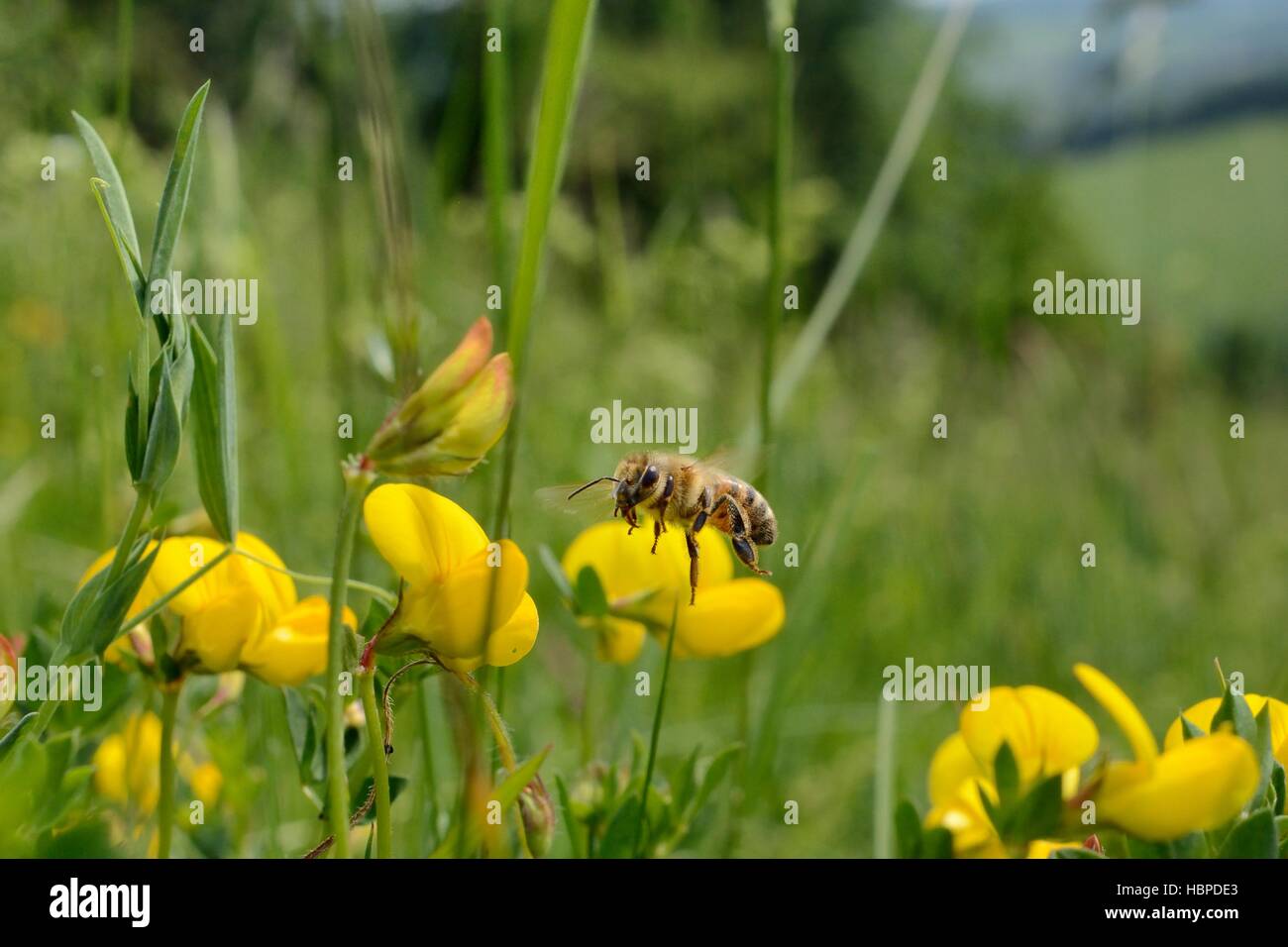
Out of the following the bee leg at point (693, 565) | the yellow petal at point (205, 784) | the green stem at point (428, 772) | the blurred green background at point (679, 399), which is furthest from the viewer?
the blurred green background at point (679, 399)

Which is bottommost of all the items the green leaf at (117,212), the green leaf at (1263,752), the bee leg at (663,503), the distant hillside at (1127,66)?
the green leaf at (1263,752)

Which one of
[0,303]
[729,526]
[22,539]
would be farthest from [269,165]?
[729,526]

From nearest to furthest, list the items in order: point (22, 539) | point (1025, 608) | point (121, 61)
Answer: point (121, 61) → point (22, 539) → point (1025, 608)

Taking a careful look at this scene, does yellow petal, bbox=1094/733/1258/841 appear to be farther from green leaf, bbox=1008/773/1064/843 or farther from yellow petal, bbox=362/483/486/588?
yellow petal, bbox=362/483/486/588

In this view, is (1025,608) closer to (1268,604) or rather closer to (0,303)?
(1268,604)

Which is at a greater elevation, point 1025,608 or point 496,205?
point 496,205

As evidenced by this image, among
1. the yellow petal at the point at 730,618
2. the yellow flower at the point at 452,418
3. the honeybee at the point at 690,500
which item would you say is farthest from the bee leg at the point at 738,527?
the yellow flower at the point at 452,418

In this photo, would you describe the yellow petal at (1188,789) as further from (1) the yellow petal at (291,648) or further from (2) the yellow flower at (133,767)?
(2) the yellow flower at (133,767)
